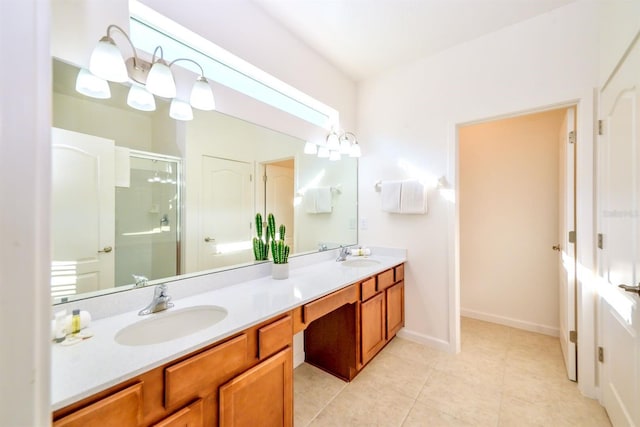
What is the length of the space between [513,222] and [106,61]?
3581 millimetres

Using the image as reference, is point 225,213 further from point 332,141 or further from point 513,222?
point 513,222

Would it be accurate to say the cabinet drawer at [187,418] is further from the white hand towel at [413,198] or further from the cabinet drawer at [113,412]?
the white hand towel at [413,198]

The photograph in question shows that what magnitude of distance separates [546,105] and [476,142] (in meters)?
1.11

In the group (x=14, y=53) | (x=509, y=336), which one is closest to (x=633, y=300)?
(x=509, y=336)

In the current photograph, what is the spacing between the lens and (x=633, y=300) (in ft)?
4.01

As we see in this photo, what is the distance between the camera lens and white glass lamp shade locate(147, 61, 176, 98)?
51.8 inches

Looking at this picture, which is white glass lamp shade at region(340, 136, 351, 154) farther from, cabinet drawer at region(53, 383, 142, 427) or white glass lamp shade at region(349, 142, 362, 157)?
cabinet drawer at region(53, 383, 142, 427)

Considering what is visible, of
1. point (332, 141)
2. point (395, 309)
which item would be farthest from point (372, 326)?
point (332, 141)

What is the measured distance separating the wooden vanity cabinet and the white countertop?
0.04m

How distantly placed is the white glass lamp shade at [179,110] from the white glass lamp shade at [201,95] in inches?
2.3

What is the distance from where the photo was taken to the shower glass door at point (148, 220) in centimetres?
141

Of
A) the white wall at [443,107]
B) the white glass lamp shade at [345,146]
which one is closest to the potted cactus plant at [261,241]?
the white glass lamp shade at [345,146]

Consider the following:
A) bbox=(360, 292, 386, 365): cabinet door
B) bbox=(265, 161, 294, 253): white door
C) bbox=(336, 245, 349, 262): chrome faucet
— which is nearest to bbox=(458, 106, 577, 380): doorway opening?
bbox=(360, 292, 386, 365): cabinet door

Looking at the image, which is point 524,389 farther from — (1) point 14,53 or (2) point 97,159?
(2) point 97,159
